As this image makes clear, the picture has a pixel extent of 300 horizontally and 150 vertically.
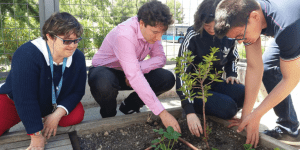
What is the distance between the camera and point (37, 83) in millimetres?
1620

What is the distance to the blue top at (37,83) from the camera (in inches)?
59.2

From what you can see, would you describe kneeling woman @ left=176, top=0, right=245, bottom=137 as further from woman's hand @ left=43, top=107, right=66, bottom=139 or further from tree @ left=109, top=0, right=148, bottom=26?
tree @ left=109, top=0, right=148, bottom=26

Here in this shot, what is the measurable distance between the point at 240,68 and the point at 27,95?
9.99ft

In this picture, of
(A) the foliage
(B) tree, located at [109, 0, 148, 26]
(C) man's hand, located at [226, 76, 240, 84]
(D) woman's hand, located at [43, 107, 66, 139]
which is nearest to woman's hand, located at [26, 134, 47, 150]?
(D) woman's hand, located at [43, 107, 66, 139]

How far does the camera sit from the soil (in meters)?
1.69

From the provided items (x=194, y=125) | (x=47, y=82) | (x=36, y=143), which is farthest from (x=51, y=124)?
(x=194, y=125)

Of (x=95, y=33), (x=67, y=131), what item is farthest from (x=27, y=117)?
(x=95, y=33)

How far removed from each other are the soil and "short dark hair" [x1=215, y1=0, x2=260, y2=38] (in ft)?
2.91

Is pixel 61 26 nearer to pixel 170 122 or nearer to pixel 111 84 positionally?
pixel 111 84

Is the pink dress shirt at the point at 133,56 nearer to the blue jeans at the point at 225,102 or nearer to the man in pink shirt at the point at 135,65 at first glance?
the man in pink shirt at the point at 135,65

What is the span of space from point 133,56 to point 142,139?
0.66m

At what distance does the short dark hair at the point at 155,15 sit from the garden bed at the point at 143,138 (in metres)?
0.82

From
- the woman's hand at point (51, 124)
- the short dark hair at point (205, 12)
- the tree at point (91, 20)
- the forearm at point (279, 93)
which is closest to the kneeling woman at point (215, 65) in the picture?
the short dark hair at point (205, 12)

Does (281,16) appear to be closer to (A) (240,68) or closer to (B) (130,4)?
(A) (240,68)
